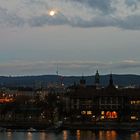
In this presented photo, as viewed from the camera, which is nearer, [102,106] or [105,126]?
[105,126]

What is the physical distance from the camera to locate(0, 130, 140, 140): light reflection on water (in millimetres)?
27578

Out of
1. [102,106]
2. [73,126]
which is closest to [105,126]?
[73,126]

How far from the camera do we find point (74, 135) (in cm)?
2920

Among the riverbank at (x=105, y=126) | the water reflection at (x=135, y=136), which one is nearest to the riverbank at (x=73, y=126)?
the riverbank at (x=105, y=126)

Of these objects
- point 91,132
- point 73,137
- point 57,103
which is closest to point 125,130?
point 91,132

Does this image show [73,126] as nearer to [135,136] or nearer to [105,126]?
[105,126]

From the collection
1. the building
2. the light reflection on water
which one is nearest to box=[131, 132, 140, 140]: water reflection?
the light reflection on water

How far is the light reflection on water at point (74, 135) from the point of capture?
90.5ft

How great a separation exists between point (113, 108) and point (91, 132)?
7374 millimetres

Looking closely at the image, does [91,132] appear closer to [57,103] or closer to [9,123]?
[9,123]

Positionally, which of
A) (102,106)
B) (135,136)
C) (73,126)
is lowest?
(135,136)

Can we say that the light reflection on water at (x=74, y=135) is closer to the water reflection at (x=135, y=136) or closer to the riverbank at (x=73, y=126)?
the water reflection at (x=135, y=136)

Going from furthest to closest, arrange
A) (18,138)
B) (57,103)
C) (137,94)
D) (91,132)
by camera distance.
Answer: (57,103) < (137,94) < (91,132) < (18,138)

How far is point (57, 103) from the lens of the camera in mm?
44156
